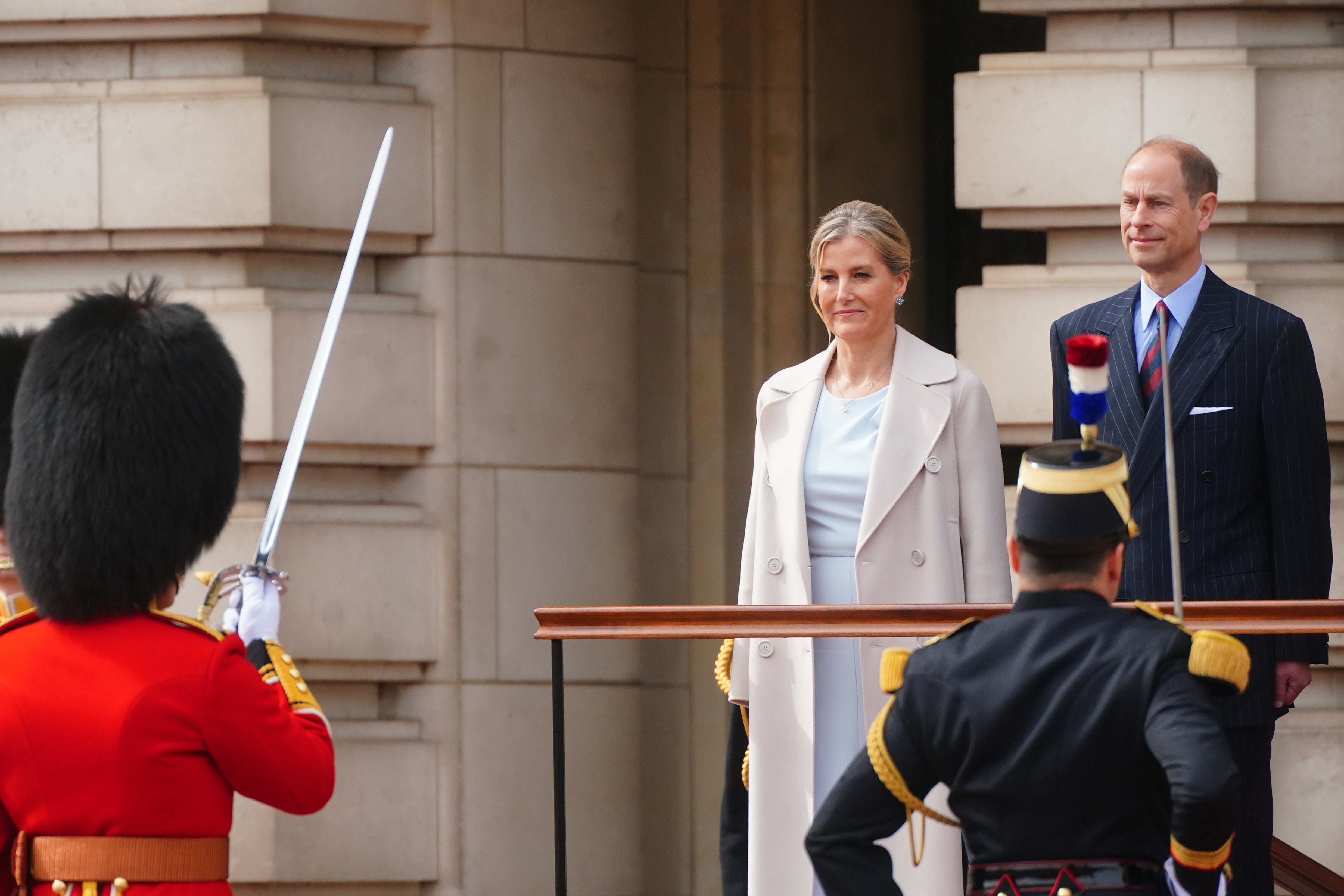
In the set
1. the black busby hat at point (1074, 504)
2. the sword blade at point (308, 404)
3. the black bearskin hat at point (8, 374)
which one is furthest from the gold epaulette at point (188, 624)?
the black busby hat at point (1074, 504)

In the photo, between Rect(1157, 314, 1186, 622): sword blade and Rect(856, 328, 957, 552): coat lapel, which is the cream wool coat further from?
Rect(1157, 314, 1186, 622): sword blade

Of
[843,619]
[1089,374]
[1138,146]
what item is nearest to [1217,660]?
[1089,374]

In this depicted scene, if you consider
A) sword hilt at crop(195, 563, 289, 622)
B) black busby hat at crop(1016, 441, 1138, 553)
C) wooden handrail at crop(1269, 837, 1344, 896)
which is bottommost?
wooden handrail at crop(1269, 837, 1344, 896)

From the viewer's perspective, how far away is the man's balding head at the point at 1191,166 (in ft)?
13.9

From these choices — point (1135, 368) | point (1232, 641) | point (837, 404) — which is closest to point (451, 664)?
point (837, 404)

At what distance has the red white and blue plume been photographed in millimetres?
2855

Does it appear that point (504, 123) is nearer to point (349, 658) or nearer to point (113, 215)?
point (113, 215)

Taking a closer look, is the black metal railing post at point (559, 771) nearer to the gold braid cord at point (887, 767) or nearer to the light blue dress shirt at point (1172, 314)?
the gold braid cord at point (887, 767)

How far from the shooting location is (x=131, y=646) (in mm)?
3137

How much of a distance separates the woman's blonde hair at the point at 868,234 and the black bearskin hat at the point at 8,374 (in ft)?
5.64

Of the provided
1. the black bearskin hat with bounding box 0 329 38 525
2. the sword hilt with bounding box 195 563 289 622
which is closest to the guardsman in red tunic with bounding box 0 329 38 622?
the black bearskin hat with bounding box 0 329 38 525

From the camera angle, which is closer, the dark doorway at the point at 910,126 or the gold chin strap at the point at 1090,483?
the gold chin strap at the point at 1090,483

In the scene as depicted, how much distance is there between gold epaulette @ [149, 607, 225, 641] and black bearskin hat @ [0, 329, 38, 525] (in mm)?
1141

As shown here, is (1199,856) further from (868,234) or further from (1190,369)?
(868,234)
